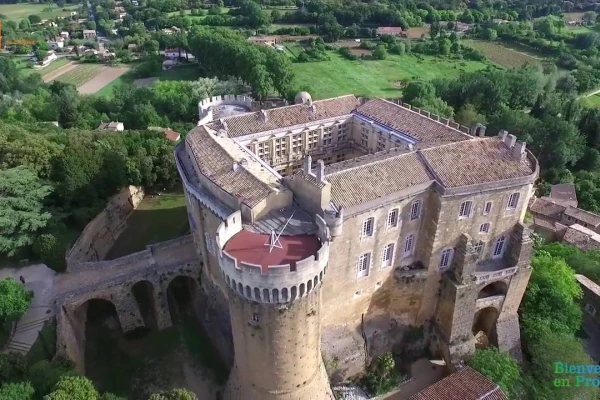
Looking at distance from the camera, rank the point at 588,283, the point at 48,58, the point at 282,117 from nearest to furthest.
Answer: the point at 282,117
the point at 588,283
the point at 48,58

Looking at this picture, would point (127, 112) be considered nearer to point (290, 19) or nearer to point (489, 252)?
point (489, 252)

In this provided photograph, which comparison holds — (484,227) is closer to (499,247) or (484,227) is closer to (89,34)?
(499,247)

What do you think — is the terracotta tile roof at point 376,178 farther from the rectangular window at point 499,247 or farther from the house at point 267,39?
the house at point 267,39

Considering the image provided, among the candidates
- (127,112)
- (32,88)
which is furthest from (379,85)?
(32,88)

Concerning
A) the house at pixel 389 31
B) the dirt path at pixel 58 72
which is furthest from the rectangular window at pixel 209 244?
the house at pixel 389 31

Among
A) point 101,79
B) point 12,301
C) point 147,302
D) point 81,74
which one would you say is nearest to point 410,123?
point 147,302
